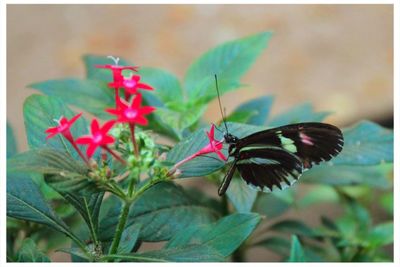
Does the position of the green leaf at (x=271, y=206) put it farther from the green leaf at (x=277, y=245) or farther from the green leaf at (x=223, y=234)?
the green leaf at (x=223, y=234)

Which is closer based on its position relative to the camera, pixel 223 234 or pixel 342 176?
pixel 223 234

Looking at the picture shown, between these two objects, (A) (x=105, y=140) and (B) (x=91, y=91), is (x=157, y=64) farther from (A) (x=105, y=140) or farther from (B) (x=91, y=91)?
(A) (x=105, y=140)

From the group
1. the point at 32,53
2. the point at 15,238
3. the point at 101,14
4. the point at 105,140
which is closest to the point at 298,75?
the point at 101,14

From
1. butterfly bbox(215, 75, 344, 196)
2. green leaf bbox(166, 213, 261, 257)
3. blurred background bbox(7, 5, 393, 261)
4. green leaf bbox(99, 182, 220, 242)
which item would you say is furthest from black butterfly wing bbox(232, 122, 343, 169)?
blurred background bbox(7, 5, 393, 261)

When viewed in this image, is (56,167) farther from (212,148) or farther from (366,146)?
(366,146)

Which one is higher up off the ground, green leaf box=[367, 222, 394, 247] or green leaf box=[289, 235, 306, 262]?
green leaf box=[289, 235, 306, 262]

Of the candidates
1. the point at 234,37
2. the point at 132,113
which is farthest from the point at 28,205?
the point at 234,37

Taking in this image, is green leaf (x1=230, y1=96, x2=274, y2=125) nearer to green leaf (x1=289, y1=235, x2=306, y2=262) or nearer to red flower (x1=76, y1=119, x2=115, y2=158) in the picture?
green leaf (x1=289, y1=235, x2=306, y2=262)
